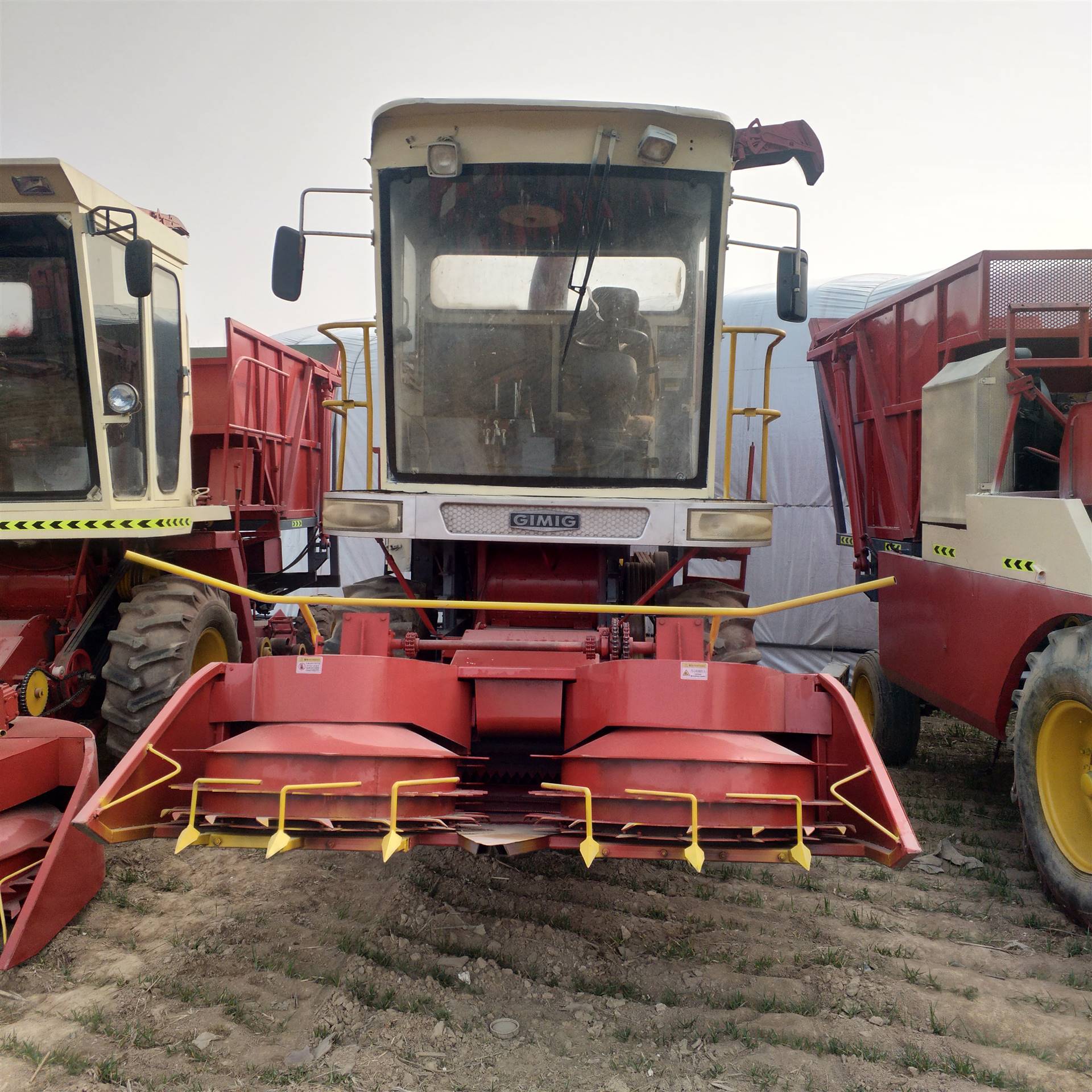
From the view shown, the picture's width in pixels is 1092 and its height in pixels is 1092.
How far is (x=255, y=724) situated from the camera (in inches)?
120

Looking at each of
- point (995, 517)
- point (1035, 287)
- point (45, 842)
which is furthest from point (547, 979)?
point (1035, 287)

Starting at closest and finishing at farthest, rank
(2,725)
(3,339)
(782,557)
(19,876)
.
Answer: (19,876) < (2,725) < (3,339) < (782,557)

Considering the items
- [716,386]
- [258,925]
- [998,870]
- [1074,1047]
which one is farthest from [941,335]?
[258,925]

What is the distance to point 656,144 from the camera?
3494 millimetres

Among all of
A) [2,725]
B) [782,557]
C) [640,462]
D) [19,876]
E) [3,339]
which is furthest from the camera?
[782,557]

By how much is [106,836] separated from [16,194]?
10.5ft

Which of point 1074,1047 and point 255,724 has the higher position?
point 255,724

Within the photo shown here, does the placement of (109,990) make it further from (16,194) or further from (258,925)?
(16,194)

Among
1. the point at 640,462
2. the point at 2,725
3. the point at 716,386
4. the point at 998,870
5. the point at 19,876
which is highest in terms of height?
the point at 716,386

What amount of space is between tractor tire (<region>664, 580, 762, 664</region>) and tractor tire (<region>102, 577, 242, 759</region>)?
2117 millimetres

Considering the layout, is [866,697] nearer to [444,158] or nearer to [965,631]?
[965,631]

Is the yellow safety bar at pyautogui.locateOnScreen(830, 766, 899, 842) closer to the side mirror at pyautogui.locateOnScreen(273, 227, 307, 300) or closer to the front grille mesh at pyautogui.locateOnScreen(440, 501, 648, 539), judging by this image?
the front grille mesh at pyautogui.locateOnScreen(440, 501, 648, 539)

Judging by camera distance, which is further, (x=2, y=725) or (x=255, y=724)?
(x=2, y=725)

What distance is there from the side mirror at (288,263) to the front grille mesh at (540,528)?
3.98 ft
